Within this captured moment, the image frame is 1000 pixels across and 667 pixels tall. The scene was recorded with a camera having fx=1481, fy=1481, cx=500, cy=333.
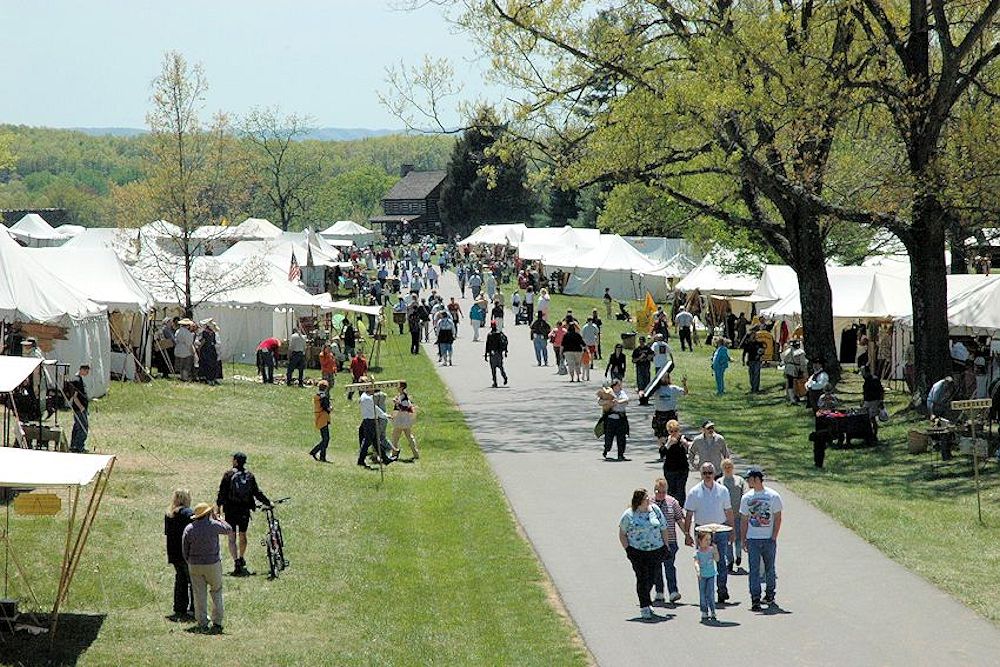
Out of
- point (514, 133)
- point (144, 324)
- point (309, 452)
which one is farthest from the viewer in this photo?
point (144, 324)

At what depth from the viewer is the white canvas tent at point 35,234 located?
300 ft

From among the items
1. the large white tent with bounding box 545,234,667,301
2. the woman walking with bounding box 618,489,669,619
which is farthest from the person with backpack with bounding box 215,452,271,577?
the large white tent with bounding box 545,234,667,301

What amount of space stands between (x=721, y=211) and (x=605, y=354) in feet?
36.8

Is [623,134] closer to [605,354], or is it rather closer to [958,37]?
[958,37]

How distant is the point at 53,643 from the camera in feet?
40.5

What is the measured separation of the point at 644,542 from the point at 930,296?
1565cm

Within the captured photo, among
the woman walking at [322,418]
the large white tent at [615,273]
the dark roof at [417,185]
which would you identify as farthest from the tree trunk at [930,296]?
the dark roof at [417,185]

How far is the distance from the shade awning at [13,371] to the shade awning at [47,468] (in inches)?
154

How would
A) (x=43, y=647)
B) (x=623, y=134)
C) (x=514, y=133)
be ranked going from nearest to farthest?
(x=43, y=647)
(x=623, y=134)
(x=514, y=133)

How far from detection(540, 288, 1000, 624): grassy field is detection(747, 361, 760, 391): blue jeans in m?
0.32

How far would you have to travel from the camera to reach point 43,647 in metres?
12.2

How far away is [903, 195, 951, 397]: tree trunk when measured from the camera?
27141 millimetres

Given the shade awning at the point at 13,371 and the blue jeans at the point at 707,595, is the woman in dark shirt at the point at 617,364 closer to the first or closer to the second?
the shade awning at the point at 13,371

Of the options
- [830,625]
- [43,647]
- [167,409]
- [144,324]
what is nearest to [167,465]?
[167,409]
